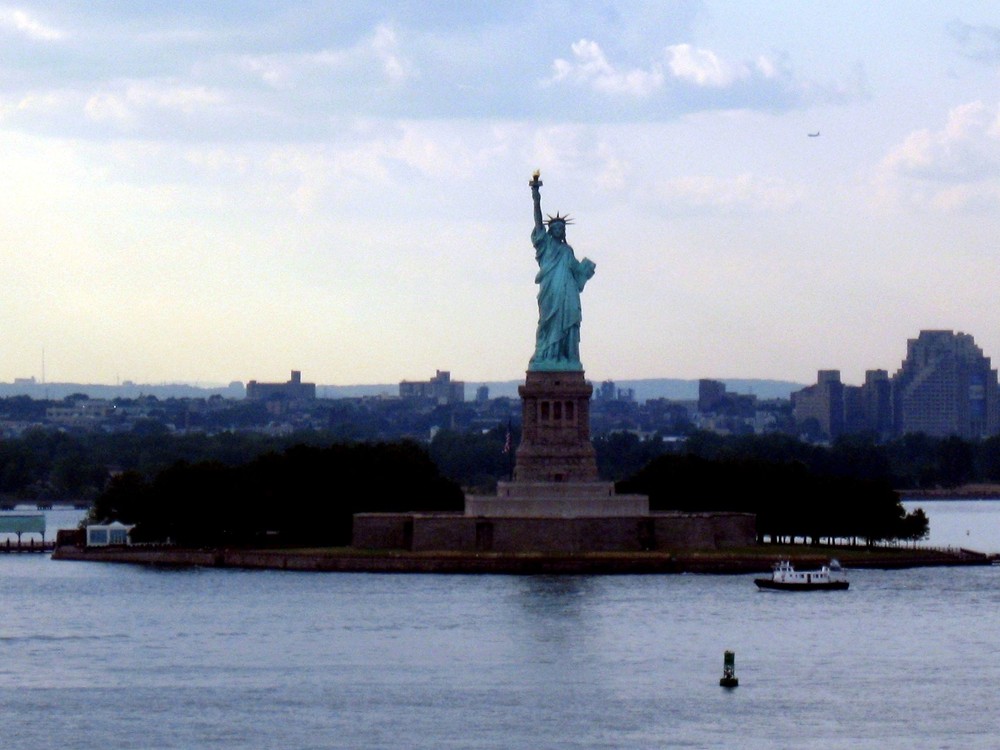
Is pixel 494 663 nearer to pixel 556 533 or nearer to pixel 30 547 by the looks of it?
pixel 556 533

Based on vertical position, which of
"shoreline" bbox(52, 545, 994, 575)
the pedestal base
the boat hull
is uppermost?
the pedestal base

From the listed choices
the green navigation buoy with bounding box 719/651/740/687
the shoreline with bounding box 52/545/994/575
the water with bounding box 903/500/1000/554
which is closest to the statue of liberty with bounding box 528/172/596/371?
the shoreline with bounding box 52/545/994/575

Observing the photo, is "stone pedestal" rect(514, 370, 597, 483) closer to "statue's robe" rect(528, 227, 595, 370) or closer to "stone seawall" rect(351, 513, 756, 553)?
"statue's robe" rect(528, 227, 595, 370)

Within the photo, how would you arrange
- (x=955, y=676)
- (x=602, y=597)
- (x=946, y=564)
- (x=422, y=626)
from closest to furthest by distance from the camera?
(x=955, y=676)
(x=422, y=626)
(x=602, y=597)
(x=946, y=564)

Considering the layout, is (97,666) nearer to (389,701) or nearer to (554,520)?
(389,701)

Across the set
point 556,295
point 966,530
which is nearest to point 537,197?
point 556,295

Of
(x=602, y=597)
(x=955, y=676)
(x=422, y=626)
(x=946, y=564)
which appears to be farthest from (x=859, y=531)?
(x=955, y=676)

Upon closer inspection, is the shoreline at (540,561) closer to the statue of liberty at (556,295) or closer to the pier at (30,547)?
the statue of liberty at (556,295)
